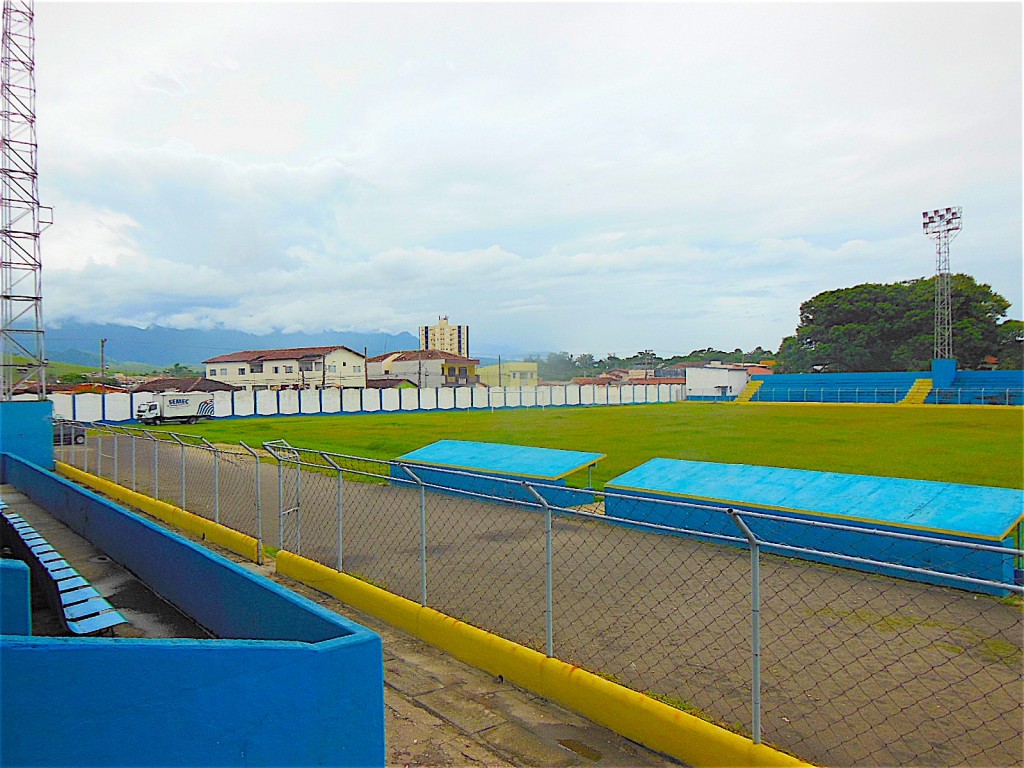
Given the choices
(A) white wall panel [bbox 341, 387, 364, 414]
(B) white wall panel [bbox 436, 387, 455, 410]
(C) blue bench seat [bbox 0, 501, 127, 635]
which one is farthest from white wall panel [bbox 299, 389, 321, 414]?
(C) blue bench seat [bbox 0, 501, 127, 635]

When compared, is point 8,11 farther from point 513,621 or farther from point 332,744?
point 332,744

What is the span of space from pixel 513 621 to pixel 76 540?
7.13 m

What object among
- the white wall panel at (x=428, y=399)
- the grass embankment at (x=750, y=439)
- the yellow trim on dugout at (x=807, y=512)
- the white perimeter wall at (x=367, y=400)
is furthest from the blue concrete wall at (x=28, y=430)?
the white wall panel at (x=428, y=399)

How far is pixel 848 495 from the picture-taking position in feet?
33.5

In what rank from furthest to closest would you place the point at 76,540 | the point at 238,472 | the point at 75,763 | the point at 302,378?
the point at 302,378 → the point at 238,472 → the point at 76,540 → the point at 75,763

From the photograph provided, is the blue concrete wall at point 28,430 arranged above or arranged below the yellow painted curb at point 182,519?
above

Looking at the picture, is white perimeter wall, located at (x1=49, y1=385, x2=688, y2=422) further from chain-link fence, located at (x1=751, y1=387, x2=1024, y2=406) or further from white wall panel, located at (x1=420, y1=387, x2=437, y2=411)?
chain-link fence, located at (x1=751, y1=387, x2=1024, y2=406)

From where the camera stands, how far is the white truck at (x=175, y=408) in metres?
42.7

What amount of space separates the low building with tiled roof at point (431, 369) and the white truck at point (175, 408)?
5064cm

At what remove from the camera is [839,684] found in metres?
5.95

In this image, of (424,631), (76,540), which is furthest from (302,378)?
(424,631)

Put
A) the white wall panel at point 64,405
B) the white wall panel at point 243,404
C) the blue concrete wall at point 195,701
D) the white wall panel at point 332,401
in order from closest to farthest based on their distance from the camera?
1. the blue concrete wall at point 195,701
2. the white wall panel at point 64,405
3. the white wall panel at point 243,404
4. the white wall panel at point 332,401

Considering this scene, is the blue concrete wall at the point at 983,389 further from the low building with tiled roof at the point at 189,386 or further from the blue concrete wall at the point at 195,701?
the blue concrete wall at the point at 195,701

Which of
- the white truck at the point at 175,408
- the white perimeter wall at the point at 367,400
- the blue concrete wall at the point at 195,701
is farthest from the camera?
the white truck at the point at 175,408
